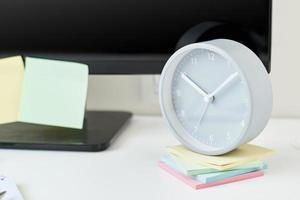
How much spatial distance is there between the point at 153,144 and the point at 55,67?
184 mm

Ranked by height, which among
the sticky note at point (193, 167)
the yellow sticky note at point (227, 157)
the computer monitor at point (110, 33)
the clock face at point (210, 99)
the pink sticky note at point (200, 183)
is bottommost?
the pink sticky note at point (200, 183)

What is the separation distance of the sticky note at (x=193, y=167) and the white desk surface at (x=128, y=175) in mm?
14

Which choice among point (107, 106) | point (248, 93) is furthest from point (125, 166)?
point (107, 106)

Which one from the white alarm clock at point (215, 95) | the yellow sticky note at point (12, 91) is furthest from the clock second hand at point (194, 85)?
the yellow sticky note at point (12, 91)

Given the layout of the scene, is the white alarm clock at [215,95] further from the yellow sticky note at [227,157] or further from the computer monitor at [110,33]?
the computer monitor at [110,33]

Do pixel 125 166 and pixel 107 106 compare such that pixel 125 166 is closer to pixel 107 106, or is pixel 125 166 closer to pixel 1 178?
pixel 1 178

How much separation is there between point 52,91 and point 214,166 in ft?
0.96

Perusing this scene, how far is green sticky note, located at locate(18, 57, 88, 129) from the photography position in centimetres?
79

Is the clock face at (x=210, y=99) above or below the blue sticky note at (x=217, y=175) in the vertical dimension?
above

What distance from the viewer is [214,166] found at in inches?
24.6

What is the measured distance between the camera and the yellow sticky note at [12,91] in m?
0.80

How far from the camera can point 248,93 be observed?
0.62 metres

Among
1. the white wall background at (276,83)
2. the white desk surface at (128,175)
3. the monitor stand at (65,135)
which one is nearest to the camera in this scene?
the white desk surface at (128,175)

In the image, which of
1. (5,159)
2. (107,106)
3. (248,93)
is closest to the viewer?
(248,93)
